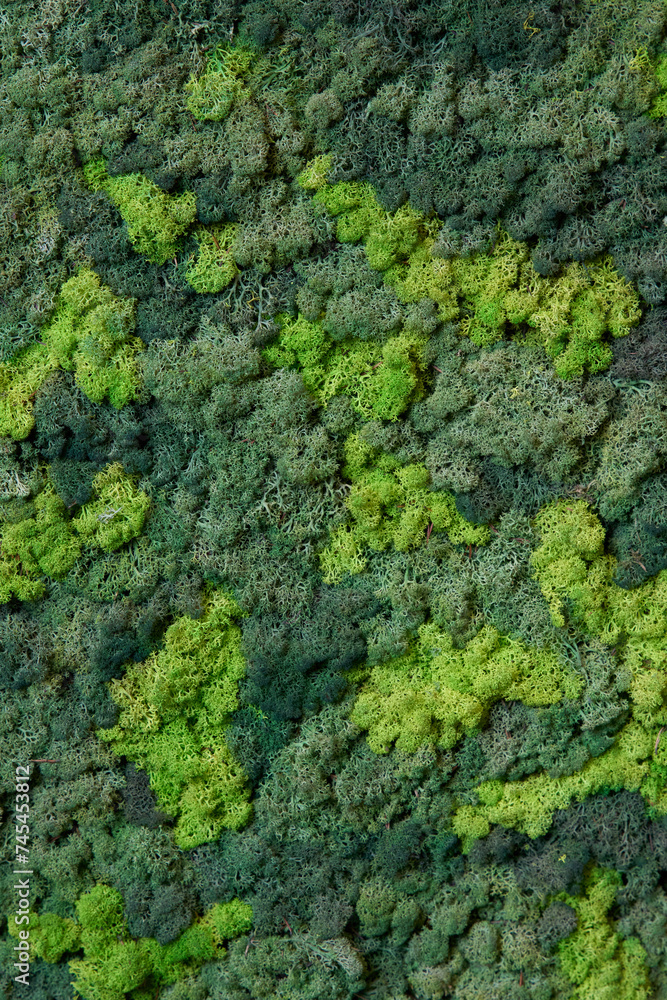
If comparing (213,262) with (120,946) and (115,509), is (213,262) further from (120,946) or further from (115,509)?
(120,946)

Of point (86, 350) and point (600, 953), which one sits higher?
point (86, 350)

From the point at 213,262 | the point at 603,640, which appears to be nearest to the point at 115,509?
the point at 213,262

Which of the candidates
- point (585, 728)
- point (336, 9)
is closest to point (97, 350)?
point (336, 9)

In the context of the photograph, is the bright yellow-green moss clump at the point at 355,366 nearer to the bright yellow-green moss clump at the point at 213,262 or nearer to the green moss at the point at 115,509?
the bright yellow-green moss clump at the point at 213,262

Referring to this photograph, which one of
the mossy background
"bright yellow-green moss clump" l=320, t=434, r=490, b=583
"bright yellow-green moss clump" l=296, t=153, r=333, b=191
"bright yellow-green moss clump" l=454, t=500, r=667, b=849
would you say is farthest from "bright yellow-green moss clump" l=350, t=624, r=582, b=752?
"bright yellow-green moss clump" l=296, t=153, r=333, b=191

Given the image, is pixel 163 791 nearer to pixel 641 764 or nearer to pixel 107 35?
pixel 641 764
